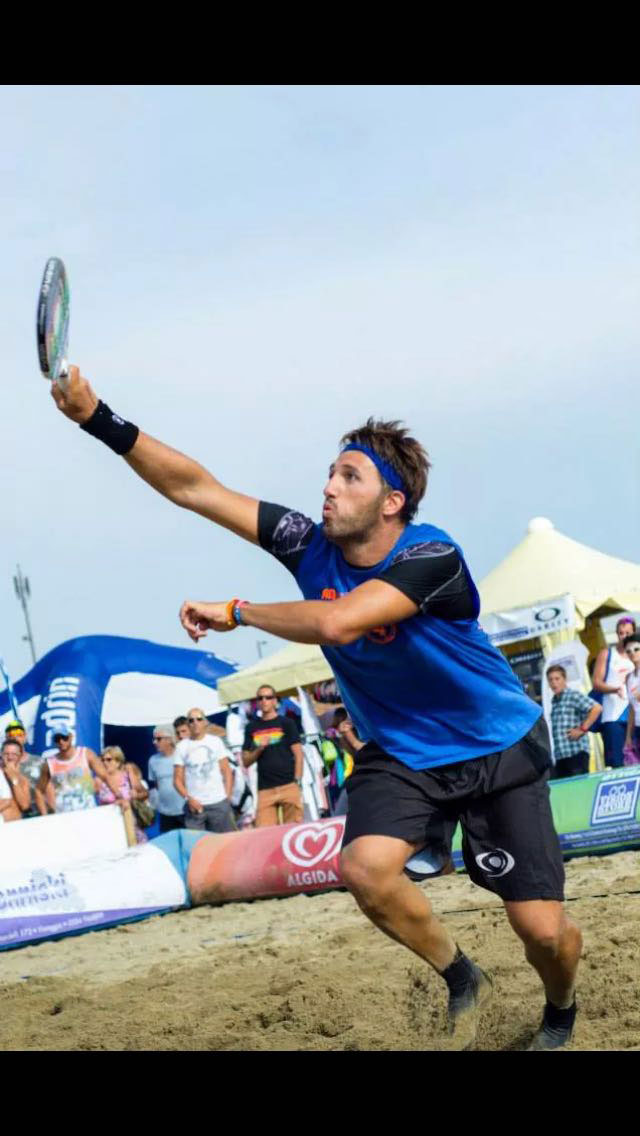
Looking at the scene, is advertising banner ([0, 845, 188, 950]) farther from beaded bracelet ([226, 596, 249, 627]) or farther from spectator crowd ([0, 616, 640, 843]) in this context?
beaded bracelet ([226, 596, 249, 627])

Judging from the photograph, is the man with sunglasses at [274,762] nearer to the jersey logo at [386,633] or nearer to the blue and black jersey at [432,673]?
the blue and black jersey at [432,673]

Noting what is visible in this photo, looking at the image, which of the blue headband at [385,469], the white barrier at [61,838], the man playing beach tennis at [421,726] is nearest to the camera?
the man playing beach tennis at [421,726]

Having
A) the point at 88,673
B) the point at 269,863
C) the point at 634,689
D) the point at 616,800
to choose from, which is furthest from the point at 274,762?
the point at 88,673

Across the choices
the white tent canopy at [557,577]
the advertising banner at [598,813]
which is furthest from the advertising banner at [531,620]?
the advertising banner at [598,813]

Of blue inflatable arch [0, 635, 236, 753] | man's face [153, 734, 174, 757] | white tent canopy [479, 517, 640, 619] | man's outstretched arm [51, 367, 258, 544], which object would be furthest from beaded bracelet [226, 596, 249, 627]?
blue inflatable arch [0, 635, 236, 753]

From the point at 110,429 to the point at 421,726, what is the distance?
1.45 m

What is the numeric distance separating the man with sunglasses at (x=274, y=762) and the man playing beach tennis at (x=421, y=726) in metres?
7.51

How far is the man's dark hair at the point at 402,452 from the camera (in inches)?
179

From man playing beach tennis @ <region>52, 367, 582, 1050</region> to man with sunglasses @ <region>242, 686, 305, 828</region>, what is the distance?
24.6ft

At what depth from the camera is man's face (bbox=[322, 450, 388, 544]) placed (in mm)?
4414

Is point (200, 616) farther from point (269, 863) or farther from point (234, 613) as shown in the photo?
point (269, 863)
